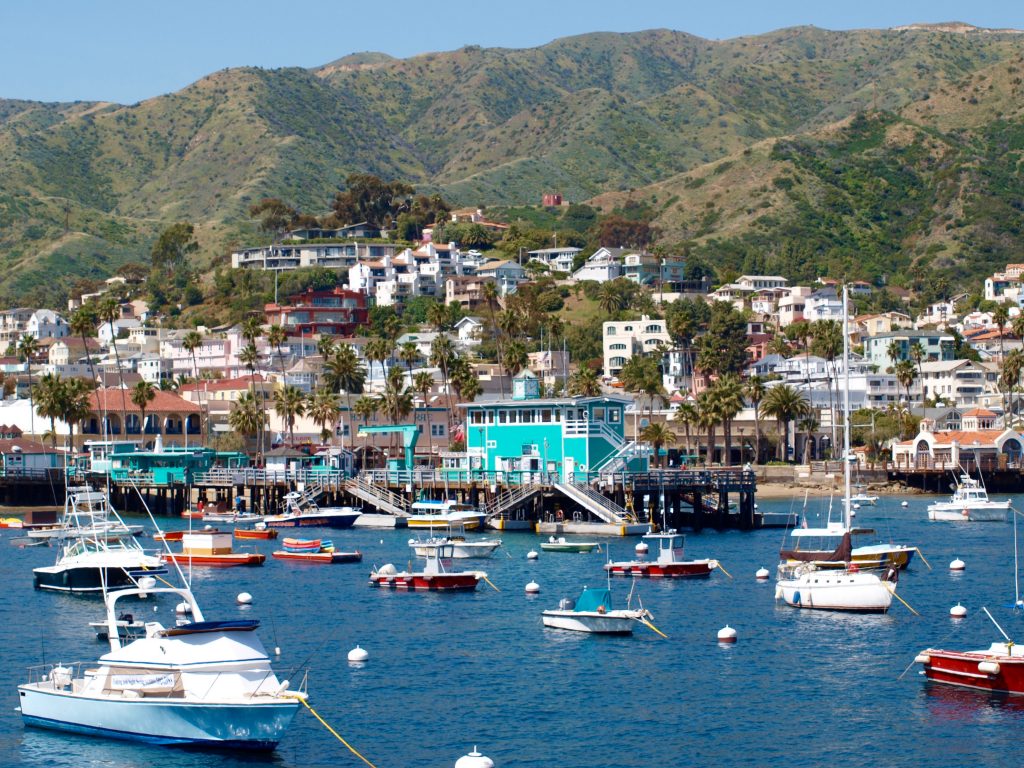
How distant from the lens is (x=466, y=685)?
5466 centimetres

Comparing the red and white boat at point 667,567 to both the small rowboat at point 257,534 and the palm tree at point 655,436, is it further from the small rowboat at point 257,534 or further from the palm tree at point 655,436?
the palm tree at point 655,436

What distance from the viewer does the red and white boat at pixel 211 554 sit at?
9056 centimetres

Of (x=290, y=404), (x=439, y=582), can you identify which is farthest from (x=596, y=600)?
(x=290, y=404)

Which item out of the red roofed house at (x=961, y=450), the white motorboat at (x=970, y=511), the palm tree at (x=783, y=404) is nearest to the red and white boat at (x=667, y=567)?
the white motorboat at (x=970, y=511)

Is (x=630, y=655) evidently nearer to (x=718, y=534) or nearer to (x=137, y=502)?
(x=718, y=534)

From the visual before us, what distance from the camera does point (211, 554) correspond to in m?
90.9

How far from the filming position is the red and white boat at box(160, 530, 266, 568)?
297ft

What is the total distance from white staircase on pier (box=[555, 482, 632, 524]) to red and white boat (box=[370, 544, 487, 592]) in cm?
2421

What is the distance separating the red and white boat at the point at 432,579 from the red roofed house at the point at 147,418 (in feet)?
272

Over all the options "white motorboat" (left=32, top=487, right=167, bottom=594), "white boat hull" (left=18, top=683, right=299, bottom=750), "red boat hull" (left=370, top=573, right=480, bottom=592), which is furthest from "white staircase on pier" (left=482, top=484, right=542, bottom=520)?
"white boat hull" (left=18, top=683, right=299, bottom=750)

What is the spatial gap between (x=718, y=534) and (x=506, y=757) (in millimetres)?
64606

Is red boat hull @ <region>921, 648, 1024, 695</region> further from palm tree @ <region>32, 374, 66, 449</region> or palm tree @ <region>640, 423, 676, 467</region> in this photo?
palm tree @ <region>32, 374, 66, 449</region>

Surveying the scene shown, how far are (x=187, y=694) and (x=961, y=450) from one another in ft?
421

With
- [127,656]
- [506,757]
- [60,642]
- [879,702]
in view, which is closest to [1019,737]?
[879,702]
